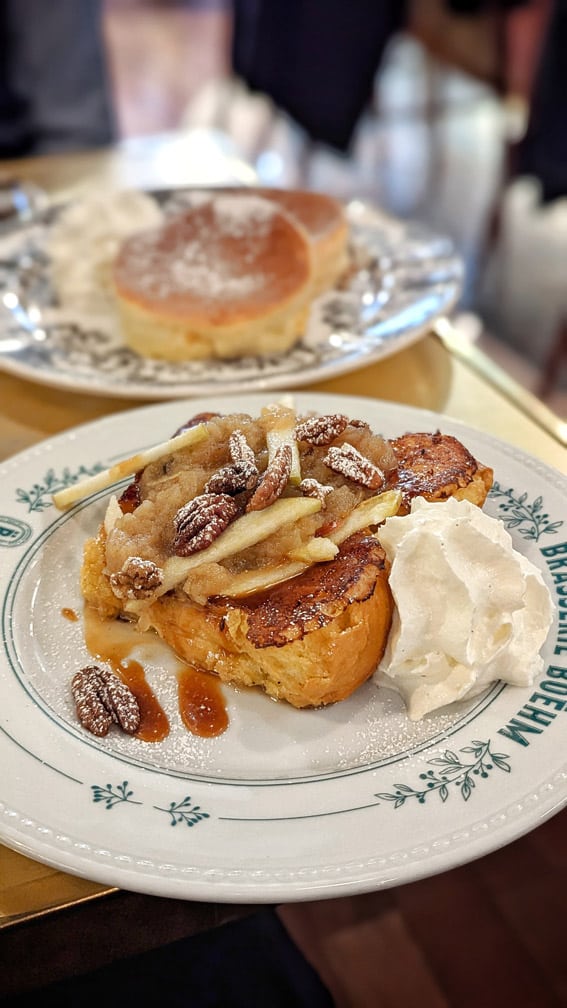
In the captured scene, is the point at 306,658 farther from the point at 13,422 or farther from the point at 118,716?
the point at 13,422

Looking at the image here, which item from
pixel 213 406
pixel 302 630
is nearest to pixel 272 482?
pixel 302 630

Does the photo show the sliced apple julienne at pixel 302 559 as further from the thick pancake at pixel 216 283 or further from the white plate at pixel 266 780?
the thick pancake at pixel 216 283

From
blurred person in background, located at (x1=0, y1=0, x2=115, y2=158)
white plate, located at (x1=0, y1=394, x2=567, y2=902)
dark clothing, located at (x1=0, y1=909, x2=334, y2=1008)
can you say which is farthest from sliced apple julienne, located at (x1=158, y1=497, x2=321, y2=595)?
blurred person in background, located at (x1=0, y1=0, x2=115, y2=158)

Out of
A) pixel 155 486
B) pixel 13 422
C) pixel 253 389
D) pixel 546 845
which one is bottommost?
pixel 546 845

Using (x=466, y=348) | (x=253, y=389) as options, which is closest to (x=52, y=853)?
(x=253, y=389)

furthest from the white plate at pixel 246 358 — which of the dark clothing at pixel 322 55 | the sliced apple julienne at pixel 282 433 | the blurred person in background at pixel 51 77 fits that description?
the dark clothing at pixel 322 55

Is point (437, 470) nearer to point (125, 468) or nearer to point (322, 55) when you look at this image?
point (125, 468)
